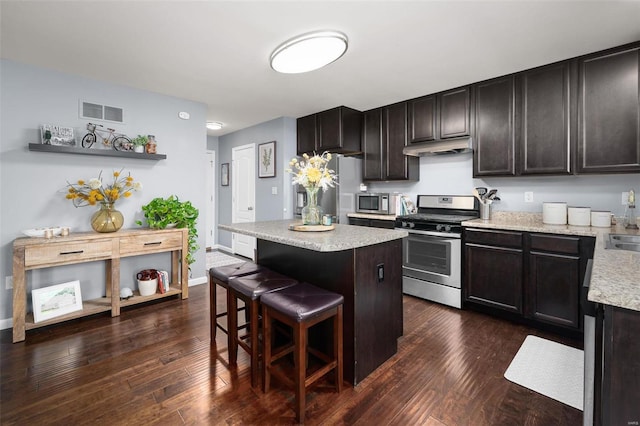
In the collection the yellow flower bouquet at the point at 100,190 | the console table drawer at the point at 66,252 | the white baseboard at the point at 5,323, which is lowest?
the white baseboard at the point at 5,323

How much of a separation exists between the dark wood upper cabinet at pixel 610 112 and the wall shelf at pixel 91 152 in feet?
13.8

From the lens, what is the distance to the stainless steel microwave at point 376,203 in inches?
158

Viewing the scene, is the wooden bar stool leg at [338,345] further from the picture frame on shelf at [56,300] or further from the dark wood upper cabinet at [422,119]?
the dark wood upper cabinet at [422,119]

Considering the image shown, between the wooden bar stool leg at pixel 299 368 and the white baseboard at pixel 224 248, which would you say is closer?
the wooden bar stool leg at pixel 299 368

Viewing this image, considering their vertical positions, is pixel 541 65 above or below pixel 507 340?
above

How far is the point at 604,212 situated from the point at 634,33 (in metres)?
1.41

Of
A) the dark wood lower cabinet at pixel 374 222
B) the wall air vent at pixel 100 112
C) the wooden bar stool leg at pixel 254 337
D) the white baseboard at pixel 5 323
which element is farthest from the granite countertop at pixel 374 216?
the white baseboard at pixel 5 323

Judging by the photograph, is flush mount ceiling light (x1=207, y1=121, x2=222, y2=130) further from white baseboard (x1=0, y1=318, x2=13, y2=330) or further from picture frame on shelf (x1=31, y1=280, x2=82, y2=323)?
white baseboard (x1=0, y1=318, x2=13, y2=330)

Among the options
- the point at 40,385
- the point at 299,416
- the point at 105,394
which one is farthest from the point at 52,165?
the point at 299,416

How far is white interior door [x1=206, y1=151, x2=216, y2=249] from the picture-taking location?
246 inches

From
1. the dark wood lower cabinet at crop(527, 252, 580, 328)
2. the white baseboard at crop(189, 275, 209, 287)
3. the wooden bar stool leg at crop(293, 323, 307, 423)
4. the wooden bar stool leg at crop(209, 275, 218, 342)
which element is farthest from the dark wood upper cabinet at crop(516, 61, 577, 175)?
the white baseboard at crop(189, 275, 209, 287)

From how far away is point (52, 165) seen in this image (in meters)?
2.94

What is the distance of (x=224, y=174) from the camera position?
6.14m

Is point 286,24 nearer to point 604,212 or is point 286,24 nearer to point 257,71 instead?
point 257,71
